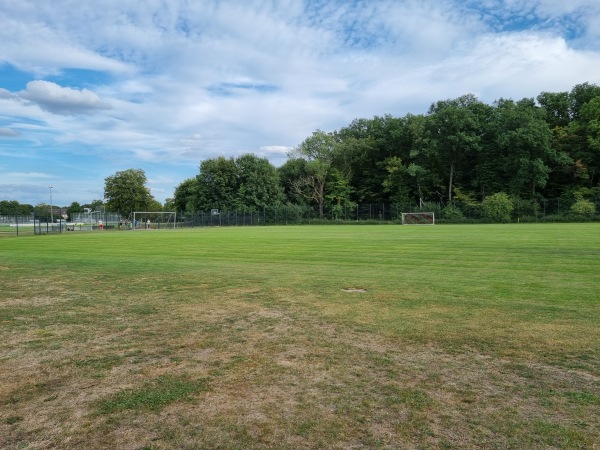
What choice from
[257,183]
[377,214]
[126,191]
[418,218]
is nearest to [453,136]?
[418,218]

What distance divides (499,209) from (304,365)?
57565 millimetres

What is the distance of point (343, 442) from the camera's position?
2.86 m

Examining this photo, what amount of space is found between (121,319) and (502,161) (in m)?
67.1

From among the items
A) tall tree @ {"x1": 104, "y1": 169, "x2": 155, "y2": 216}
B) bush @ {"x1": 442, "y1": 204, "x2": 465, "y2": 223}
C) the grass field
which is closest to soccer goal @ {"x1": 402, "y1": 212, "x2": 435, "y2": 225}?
bush @ {"x1": 442, "y1": 204, "x2": 465, "y2": 223}

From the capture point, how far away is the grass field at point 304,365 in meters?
3.00

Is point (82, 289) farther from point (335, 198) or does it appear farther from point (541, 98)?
point (541, 98)

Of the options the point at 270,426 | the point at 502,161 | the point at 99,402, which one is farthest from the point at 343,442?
the point at 502,161

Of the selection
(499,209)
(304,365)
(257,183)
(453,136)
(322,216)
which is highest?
(453,136)

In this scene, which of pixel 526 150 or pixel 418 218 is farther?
pixel 418 218

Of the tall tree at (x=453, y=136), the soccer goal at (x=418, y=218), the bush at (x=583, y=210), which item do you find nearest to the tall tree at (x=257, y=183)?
the soccer goal at (x=418, y=218)

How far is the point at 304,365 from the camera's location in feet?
14.1

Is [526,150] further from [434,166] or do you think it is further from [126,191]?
[126,191]

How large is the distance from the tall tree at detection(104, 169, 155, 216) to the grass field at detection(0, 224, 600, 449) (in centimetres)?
7142

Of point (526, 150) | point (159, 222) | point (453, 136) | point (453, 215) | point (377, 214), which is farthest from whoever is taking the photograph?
point (377, 214)
